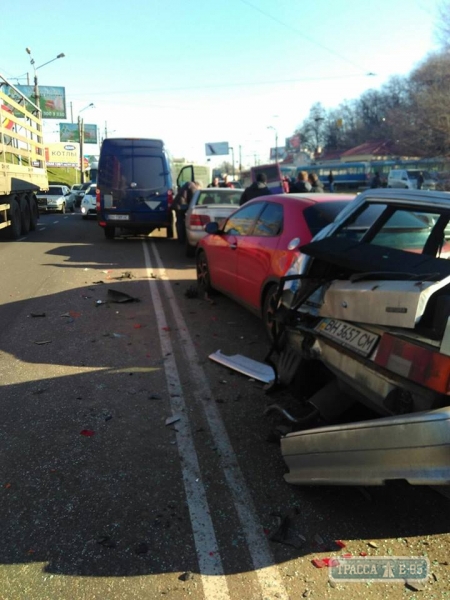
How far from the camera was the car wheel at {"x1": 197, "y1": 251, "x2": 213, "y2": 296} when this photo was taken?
8125mm

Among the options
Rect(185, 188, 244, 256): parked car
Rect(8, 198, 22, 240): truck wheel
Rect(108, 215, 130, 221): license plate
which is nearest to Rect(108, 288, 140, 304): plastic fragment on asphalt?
Rect(185, 188, 244, 256): parked car

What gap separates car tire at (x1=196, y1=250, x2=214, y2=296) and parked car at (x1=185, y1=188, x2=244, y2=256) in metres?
2.74

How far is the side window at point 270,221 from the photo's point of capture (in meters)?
5.91

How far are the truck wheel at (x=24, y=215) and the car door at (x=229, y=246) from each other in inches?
426

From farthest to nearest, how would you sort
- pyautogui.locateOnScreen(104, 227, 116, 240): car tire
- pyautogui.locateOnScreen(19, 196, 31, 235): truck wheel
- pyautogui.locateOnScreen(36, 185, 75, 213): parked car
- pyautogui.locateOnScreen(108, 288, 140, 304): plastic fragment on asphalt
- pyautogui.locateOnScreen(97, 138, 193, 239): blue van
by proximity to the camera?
pyautogui.locateOnScreen(36, 185, 75, 213): parked car → pyautogui.locateOnScreen(19, 196, 31, 235): truck wheel → pyautogui.locateOnScreen(104, 227, 116, 240): car tire → pyautogui.locateOnScreen(97, 138, 193, 239): blue van → pyautogui.locateOnScreen(108, 288, 140, 304): plastic fragment on asphalt

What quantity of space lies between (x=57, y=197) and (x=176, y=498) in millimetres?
29923

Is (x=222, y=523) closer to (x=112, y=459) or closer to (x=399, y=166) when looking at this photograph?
(x=112, y=459)

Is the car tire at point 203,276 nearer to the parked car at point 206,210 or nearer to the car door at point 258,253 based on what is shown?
the car door at point 258,253

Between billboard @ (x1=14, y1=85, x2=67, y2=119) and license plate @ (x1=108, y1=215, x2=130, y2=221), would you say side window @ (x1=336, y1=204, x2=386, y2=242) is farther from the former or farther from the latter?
billboard @ (x1=14, y1=85, x2=67, y2=119)

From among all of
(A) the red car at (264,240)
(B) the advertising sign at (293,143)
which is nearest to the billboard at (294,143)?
(B) the advertising sign at (293,143)

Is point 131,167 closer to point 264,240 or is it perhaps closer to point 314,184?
point 314,184

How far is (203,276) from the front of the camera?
838 centimetres

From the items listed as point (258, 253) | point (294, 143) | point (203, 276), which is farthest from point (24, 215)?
point (294, 143)

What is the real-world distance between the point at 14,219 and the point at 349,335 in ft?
47.7
